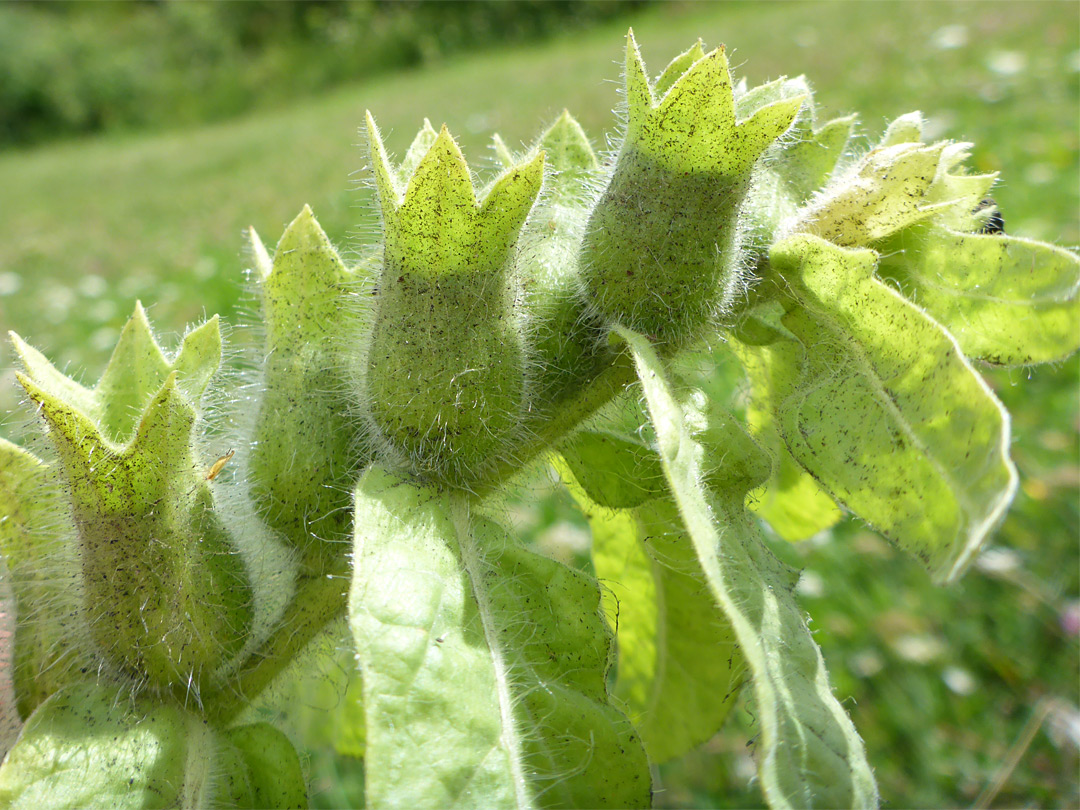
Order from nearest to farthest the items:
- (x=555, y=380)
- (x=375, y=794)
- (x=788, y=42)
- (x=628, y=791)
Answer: (x=375, y=794) → (x=628, y=791) → (x=555, y=380) → (x=788, y=42)

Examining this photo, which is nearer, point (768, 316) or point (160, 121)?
point (768, 316)

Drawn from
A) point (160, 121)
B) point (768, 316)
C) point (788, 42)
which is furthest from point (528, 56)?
point (768, 316)

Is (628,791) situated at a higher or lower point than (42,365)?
lower

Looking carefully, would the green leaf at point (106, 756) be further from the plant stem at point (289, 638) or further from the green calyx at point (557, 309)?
the green calyx at point (557, 309)

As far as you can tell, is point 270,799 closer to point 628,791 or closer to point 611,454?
point 628,791

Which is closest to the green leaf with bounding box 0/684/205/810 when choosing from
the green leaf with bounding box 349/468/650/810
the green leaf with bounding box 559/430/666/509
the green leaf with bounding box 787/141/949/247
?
the green leaf with bounding box 349/468/650/810

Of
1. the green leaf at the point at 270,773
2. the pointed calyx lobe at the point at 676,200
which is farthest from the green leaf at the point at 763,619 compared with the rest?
the green leaf at the point at 270,773
